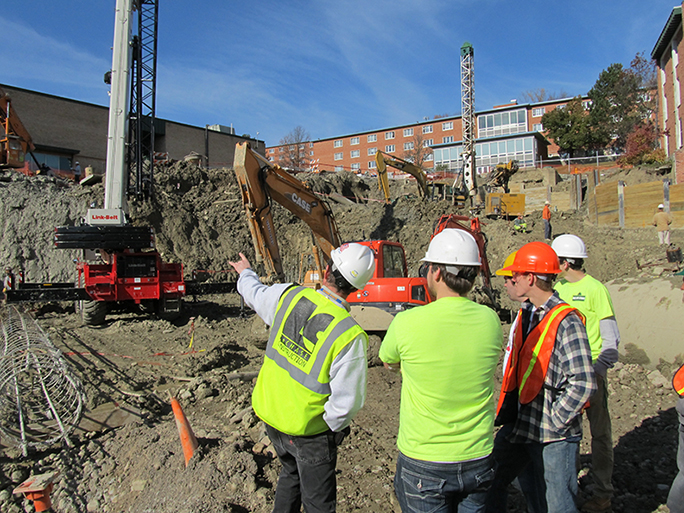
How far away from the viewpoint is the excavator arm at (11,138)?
716 inches

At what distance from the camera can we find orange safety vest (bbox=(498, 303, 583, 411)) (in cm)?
243

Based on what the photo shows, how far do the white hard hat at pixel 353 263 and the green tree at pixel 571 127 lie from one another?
4334 cm

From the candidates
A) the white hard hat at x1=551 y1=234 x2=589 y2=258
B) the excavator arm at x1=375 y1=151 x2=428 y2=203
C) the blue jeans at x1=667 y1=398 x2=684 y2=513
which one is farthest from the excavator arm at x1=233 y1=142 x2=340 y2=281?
the blue jeans at x1=667 y1=398 x2=684 y2=513

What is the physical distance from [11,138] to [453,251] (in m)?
22.5

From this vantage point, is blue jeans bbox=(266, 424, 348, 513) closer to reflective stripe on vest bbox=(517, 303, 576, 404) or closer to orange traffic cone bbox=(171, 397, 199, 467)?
reflective stripe on vest bbox=(517, 303, 576, 404)

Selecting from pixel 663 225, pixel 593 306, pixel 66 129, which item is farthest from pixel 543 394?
pixel 66 129

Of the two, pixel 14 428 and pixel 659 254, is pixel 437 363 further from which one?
pixel 659 254

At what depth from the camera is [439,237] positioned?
218 cm

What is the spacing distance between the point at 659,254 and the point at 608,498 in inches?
514

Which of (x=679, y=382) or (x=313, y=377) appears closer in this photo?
(x=313, y=377)

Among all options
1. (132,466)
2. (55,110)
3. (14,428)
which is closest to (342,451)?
(132,466)

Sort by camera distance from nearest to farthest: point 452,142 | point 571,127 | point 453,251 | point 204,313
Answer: point 453,251 < point 204,313 < point 571,127 < point 452,142

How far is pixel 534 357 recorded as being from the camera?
2484 millimetres

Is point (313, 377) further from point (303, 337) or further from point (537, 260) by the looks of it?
point (537, 260)
